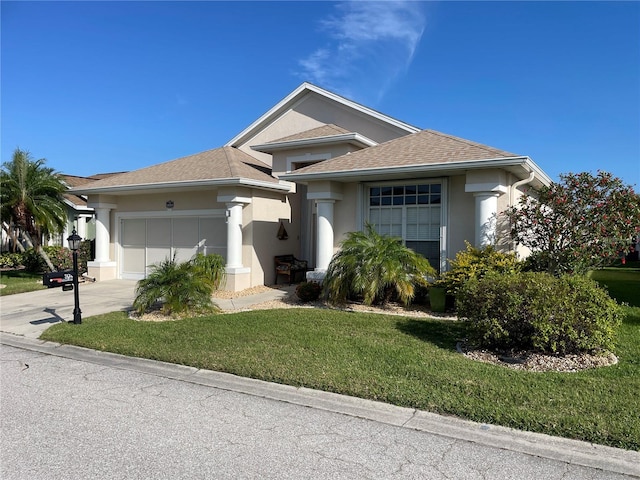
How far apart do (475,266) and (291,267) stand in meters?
6.63

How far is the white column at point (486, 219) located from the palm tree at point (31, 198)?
14789 mm

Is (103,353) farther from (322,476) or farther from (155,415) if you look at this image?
(322,476)

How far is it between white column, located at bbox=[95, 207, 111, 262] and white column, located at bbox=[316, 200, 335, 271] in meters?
8.68

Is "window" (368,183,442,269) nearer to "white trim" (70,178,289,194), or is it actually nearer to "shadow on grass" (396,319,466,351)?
"shadow on grass" (396,319,466,351)

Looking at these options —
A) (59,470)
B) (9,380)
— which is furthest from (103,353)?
(59,470)

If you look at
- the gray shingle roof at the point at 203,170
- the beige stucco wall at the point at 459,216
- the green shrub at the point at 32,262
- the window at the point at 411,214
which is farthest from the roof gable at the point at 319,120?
the green shrub at the point at 32,262

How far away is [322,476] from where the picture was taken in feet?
11.7

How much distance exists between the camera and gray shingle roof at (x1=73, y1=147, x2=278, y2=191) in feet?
46.5

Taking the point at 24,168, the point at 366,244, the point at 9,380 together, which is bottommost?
the point at 9,380

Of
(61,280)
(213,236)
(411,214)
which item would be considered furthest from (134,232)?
(411,214)

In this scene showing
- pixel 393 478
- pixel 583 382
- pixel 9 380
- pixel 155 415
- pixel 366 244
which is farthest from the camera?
pixel 366 244

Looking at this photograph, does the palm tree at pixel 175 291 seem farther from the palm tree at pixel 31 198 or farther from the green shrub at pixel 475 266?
the palm tree at pixel 31 198

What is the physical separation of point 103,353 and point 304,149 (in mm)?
9904

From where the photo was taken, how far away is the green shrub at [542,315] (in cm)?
602
